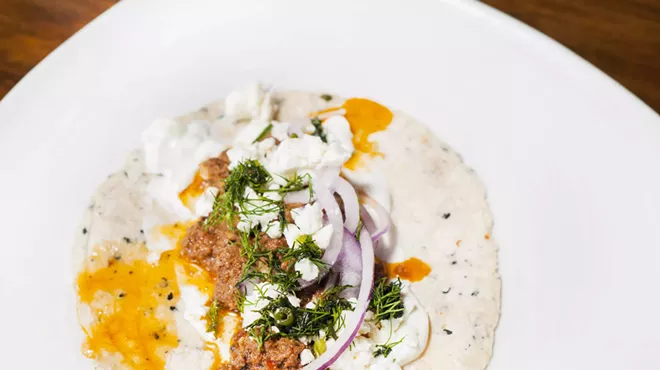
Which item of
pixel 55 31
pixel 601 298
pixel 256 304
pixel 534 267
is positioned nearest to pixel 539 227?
pixel 534 267

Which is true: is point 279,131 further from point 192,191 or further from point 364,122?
point 192,191

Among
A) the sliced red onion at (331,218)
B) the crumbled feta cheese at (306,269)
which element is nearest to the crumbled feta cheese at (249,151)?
the sliced red onion at (331,218)

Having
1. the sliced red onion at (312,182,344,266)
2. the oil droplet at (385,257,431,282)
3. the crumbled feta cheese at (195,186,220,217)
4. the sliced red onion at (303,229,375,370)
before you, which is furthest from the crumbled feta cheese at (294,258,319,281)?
the crumbled feta cheese at (195,186,220,217)

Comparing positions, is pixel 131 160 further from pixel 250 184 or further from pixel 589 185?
pixel 589 185

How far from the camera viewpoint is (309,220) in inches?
133

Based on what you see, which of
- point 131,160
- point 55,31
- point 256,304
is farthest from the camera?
point 55,31

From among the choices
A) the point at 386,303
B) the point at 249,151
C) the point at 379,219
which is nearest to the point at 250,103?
the point at 249,151

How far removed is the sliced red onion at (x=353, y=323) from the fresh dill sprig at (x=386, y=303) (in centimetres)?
5

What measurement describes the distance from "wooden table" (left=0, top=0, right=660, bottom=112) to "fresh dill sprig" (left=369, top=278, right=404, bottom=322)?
227 centimetres

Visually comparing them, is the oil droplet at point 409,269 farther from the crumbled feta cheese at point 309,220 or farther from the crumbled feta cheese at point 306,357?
the crumbled feta cheese at point 306,357

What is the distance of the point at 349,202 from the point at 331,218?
0.18 metres

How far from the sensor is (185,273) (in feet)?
12.1

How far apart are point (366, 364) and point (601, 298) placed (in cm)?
136

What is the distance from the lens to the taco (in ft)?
10.8
